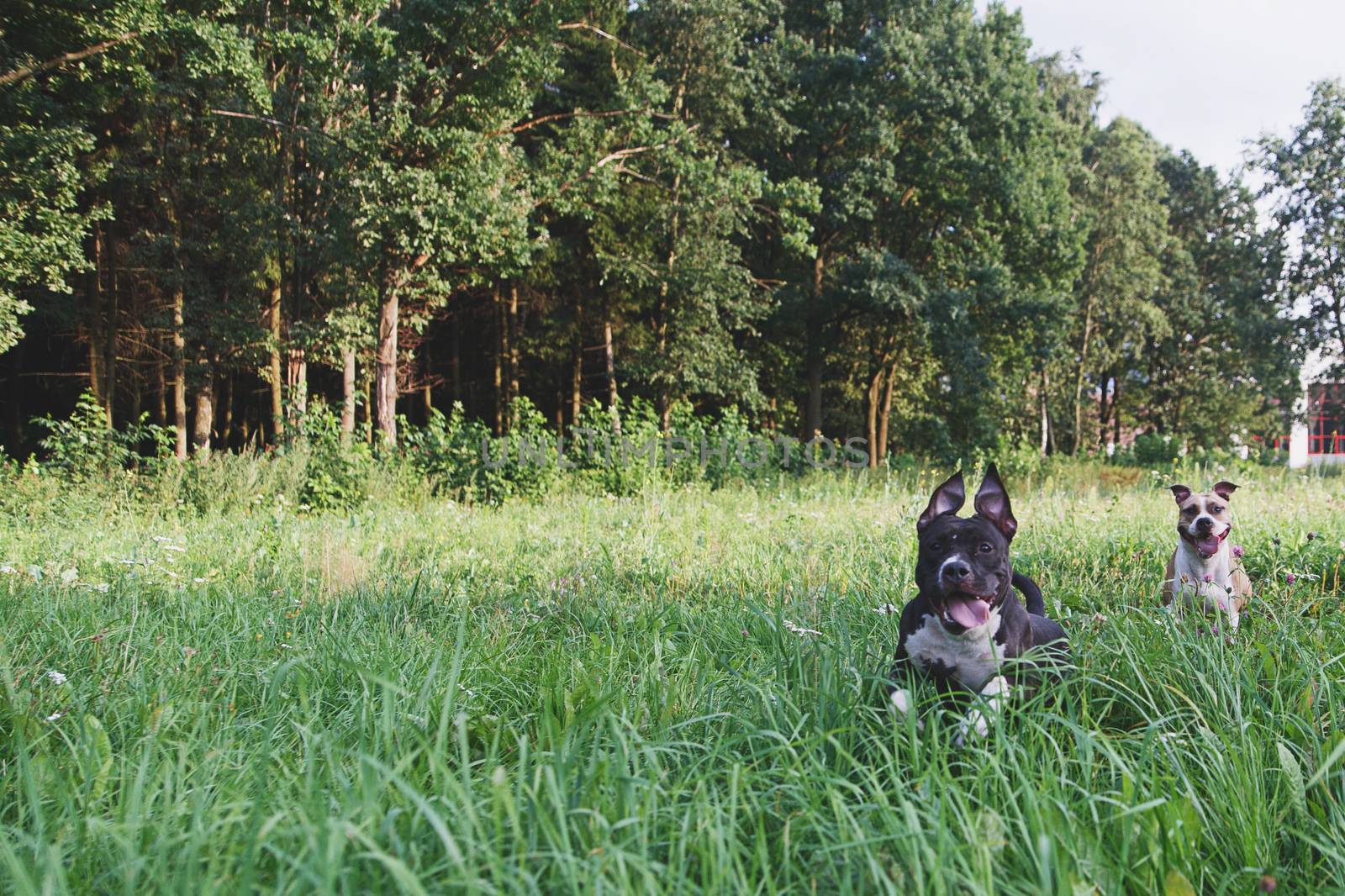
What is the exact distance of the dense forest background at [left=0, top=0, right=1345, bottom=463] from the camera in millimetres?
12133

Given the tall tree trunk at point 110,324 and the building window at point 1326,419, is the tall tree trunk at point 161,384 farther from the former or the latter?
the building window at point 1326,419

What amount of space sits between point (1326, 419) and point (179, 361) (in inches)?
1471

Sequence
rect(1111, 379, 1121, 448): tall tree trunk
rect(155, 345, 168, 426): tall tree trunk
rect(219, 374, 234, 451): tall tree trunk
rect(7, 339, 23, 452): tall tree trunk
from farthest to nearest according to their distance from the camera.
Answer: rect(1111, 379, 1121, 448): tall tree trunk → rect(219, 374, 234, 451): tall tree trunk → rect(7, 339, 23, 452): tall tree trunk → rect(155, 345, 168, 426): tall tree trunk

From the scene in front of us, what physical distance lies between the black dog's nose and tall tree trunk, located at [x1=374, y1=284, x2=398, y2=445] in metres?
12.2

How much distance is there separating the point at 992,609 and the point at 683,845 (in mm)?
1119

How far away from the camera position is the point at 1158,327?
26.5 m

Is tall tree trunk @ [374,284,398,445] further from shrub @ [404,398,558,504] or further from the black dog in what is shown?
the black dog

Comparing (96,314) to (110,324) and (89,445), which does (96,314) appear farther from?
(89,445)

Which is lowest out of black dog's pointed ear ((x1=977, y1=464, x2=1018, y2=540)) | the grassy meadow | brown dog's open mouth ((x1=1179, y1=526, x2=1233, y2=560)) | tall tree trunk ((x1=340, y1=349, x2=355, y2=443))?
the grassy meadow

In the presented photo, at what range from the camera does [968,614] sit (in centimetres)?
198

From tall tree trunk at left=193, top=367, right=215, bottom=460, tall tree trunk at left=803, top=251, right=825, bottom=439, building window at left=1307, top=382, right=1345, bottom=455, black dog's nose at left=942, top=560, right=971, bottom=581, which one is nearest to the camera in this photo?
black dog's nose at left=942, top=560, right=971, bottom=581

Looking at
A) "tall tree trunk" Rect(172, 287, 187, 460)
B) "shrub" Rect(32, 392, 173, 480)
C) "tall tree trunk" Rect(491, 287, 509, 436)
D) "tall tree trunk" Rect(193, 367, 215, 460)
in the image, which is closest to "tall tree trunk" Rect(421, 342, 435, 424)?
"tall tree trunk" Rect(491, 287, 509, 436)

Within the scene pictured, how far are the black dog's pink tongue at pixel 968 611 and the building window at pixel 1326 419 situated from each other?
111 ft

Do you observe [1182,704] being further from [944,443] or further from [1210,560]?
[944,443]
